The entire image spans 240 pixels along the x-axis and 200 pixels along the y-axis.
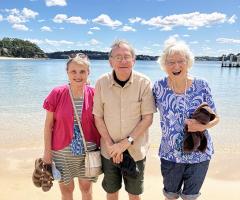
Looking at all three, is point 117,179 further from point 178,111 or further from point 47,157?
point 178,111

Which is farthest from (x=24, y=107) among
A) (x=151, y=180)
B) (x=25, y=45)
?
(x=25, y=45)

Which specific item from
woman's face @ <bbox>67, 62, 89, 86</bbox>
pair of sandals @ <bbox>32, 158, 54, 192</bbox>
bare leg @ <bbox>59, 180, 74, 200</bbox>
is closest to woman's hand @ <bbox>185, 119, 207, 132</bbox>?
woman's face @ <bbox>67, 62, 89, 86</bbox>

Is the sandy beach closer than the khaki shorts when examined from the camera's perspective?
No

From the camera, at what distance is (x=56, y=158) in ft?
13.3

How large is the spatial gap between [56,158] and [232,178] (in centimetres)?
375

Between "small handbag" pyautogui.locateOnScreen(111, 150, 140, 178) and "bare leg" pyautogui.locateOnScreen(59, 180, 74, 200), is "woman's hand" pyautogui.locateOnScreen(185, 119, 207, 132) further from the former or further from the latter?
"bare leg" pyautogui.locateOnScreen(59, 180, 74, 200)

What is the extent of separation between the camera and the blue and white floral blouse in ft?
12.1

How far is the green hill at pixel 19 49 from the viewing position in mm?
150675

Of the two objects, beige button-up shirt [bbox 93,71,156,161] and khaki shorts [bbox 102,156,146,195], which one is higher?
beige button-up shirt [bbox 93,71,156,161]

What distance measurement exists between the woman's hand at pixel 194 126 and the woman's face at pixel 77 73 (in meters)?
1.18

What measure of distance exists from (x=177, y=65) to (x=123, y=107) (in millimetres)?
695

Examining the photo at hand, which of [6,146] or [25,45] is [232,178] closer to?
[6,146]

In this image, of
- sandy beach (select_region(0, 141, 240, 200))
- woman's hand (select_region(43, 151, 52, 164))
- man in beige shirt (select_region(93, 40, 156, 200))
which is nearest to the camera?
man in beige shirt (select_region(93, 40, 156, 200))

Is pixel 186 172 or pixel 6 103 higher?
pixel 186 172
